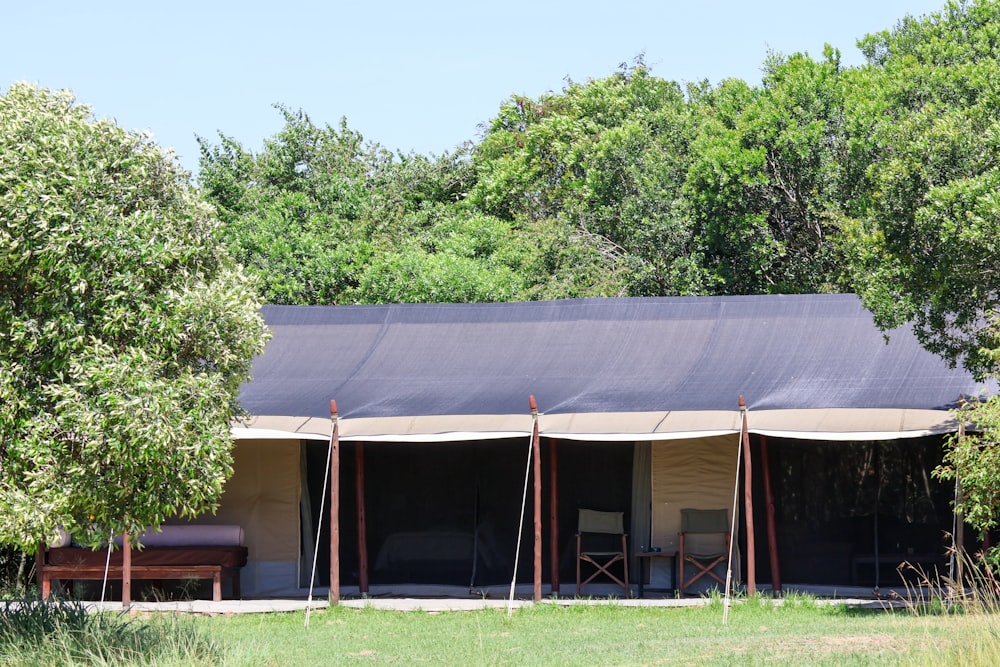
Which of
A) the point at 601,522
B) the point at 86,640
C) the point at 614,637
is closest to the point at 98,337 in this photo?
the point at 86,640

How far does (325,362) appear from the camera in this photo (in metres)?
12.0

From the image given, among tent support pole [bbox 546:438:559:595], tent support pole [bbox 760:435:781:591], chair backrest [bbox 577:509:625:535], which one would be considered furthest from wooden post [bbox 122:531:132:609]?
tent support pole [bbox 760:435:781:591]

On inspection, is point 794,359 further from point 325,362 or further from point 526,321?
point 325,362

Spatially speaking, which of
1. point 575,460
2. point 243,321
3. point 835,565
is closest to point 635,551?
point 575,460

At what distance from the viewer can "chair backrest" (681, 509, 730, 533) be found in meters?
11.3

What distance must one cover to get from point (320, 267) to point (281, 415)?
1004 centimetres

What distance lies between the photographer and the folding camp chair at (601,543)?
37.3 feet

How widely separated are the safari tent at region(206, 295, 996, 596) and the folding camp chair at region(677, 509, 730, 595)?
0.18 meters

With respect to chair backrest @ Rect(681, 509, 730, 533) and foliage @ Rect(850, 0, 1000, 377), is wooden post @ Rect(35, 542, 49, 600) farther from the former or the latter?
foliage @ Rect(850, 0, 1000, 377)

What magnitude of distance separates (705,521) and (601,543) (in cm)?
105

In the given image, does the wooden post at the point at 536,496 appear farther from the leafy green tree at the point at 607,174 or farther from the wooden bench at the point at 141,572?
the leafy green tree at the point at 607,174

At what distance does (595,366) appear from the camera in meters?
11.5

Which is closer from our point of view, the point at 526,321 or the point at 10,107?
the point at 10,107

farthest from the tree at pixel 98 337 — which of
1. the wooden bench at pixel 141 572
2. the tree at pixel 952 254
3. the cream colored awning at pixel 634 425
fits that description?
the tree at pixel 952 254
